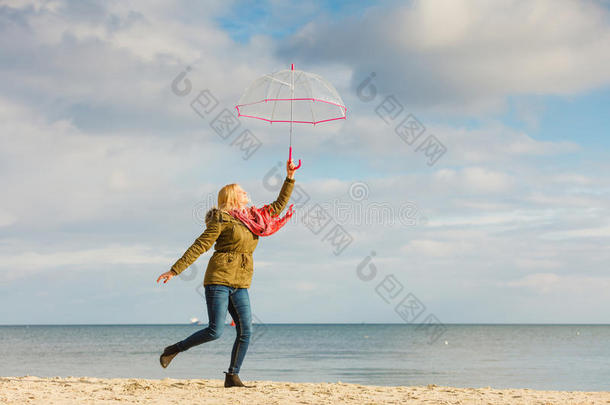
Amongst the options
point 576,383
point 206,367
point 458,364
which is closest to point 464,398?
point 576,383

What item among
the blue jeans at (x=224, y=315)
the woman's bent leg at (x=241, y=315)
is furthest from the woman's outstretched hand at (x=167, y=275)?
the woman's bent leg at (x=241, y=315)

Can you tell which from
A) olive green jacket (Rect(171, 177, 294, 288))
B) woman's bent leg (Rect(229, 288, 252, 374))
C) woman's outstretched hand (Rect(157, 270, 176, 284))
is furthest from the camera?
woman's bent leg (Rect(229, 288, 252, 374))

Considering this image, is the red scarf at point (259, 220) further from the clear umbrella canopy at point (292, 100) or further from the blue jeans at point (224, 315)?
the clear umbrella canopy at point (292, 100)

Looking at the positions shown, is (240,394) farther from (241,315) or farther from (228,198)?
(228,198)

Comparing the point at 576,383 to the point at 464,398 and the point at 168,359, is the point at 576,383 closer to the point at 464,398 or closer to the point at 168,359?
the point at 464,398

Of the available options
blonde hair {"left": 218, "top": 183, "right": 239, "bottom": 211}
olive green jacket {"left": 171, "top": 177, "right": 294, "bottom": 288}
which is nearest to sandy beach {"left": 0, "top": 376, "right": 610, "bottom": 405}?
olive green jacket {"left": 171, "top": 177, "right": 294, "bottom": 288}

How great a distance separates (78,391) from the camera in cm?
731

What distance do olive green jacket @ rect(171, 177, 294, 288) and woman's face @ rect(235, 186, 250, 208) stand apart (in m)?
0.21

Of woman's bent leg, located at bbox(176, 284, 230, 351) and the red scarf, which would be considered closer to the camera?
woman's bent leg, located at bbox(176, 284, 230, 351)

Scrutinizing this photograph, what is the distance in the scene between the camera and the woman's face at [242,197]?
686 centimetres

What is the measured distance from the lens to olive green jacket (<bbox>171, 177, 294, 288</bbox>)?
21.6ft

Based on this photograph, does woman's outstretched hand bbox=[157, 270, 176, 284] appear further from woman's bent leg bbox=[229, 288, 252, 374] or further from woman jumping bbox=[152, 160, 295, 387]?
woman's bent leg bbox=[229, 288, 252, 374]

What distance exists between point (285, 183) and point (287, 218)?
406 millimetres

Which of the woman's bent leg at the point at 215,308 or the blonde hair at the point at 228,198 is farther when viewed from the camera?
the blonde hair at the point at 228,198
